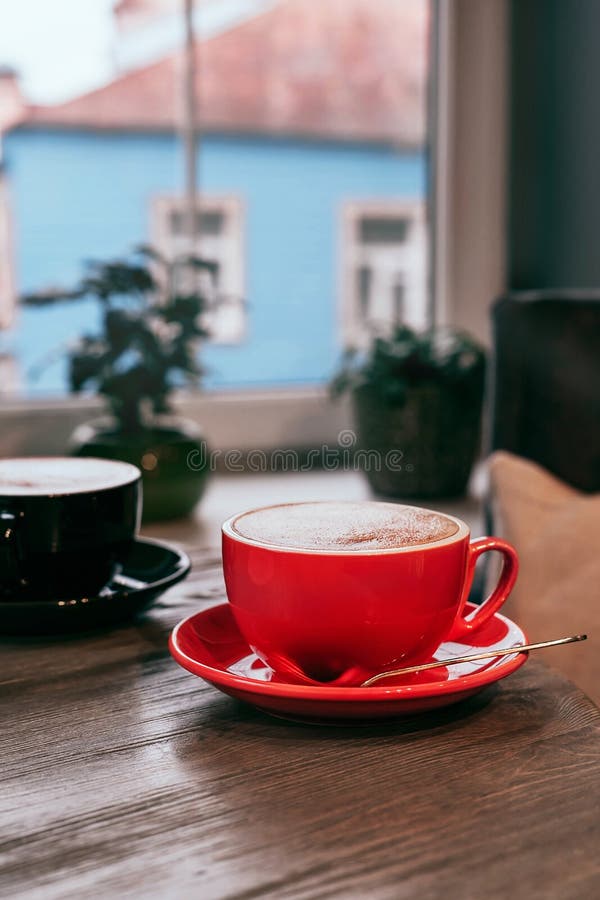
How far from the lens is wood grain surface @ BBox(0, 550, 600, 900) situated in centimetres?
35

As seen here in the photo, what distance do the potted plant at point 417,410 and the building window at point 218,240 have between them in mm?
353

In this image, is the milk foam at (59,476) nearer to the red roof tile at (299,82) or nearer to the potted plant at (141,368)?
the potted plant at (141,368)

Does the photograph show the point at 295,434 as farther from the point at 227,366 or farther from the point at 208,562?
the point at 208,562

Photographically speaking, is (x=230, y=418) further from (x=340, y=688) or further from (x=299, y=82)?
(x=340, y=688)

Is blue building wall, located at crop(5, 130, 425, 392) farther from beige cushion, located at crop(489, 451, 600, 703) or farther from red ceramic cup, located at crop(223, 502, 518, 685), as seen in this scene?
red ceramic cup, located at crop(223, 502, 518, 685)

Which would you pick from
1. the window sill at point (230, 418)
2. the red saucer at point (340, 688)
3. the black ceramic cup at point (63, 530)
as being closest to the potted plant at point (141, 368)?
the window sill at point (230, 418)

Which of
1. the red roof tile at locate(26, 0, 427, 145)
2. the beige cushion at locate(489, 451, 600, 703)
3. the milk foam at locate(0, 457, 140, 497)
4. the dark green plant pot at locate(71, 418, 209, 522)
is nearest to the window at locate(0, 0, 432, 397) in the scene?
the red roof tile at locate(26, 0, 427, 145)

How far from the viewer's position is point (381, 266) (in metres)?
2.04

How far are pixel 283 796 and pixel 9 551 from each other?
10.2 inches

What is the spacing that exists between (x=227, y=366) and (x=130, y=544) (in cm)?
130

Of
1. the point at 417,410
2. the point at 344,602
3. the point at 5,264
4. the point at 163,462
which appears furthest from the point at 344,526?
the point at 5,264

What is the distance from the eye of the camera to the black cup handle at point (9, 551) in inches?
22.2

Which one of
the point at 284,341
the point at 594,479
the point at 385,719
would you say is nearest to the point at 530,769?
the point at 385,719

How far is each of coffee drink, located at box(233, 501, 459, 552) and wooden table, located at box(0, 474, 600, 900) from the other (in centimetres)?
9
